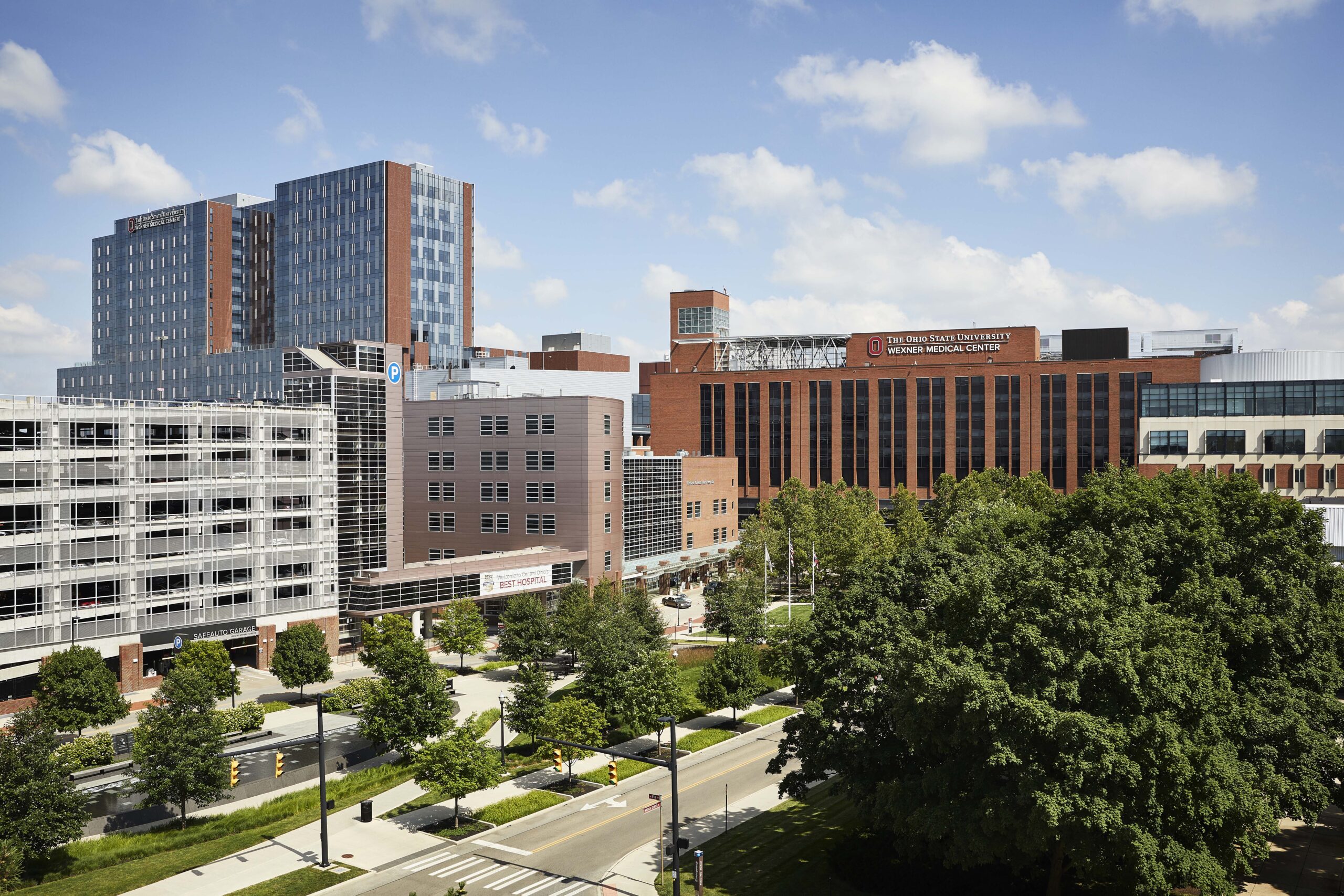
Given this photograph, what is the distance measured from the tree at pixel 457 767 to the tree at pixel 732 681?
18694 millimetres

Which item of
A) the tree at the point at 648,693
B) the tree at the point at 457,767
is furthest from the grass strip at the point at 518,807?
the tree at the point at 648,693

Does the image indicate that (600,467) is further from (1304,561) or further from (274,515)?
(1304,561)

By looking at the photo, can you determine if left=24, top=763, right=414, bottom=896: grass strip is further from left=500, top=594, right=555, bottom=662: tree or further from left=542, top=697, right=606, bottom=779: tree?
left=500, top=594, right=555, bottom=662: tree

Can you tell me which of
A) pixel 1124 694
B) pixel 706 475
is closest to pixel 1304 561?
pixel 1124 694

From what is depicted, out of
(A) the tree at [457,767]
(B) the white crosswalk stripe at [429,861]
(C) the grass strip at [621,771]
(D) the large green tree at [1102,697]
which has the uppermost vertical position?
(D) the large green tree at [1102,697]

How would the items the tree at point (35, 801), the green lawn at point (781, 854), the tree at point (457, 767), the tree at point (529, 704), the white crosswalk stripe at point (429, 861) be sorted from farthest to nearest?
the tree at point (529, 704) → the tree at point (457, 767) → the white crosswalk stripe at point (429, 861) → the tree at point (35, 801) → the green lawn at point (781, 854)

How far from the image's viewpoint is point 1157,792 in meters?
28.7

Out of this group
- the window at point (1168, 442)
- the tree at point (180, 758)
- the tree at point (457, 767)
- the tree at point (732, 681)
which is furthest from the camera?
the window at point (1168, 442)

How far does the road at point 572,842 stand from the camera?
129 feet

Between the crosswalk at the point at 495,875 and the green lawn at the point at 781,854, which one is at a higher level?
the green lawn at the point at 781,854

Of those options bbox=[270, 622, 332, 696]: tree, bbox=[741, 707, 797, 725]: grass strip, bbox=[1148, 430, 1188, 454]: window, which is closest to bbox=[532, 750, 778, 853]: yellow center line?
bbox=[741, 707, 797, 725]: grass strip

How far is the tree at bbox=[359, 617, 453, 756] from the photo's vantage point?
51.8m

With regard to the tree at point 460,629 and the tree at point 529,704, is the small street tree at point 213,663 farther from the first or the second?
the tree at point 529,704

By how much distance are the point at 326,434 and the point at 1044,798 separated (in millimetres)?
68702
